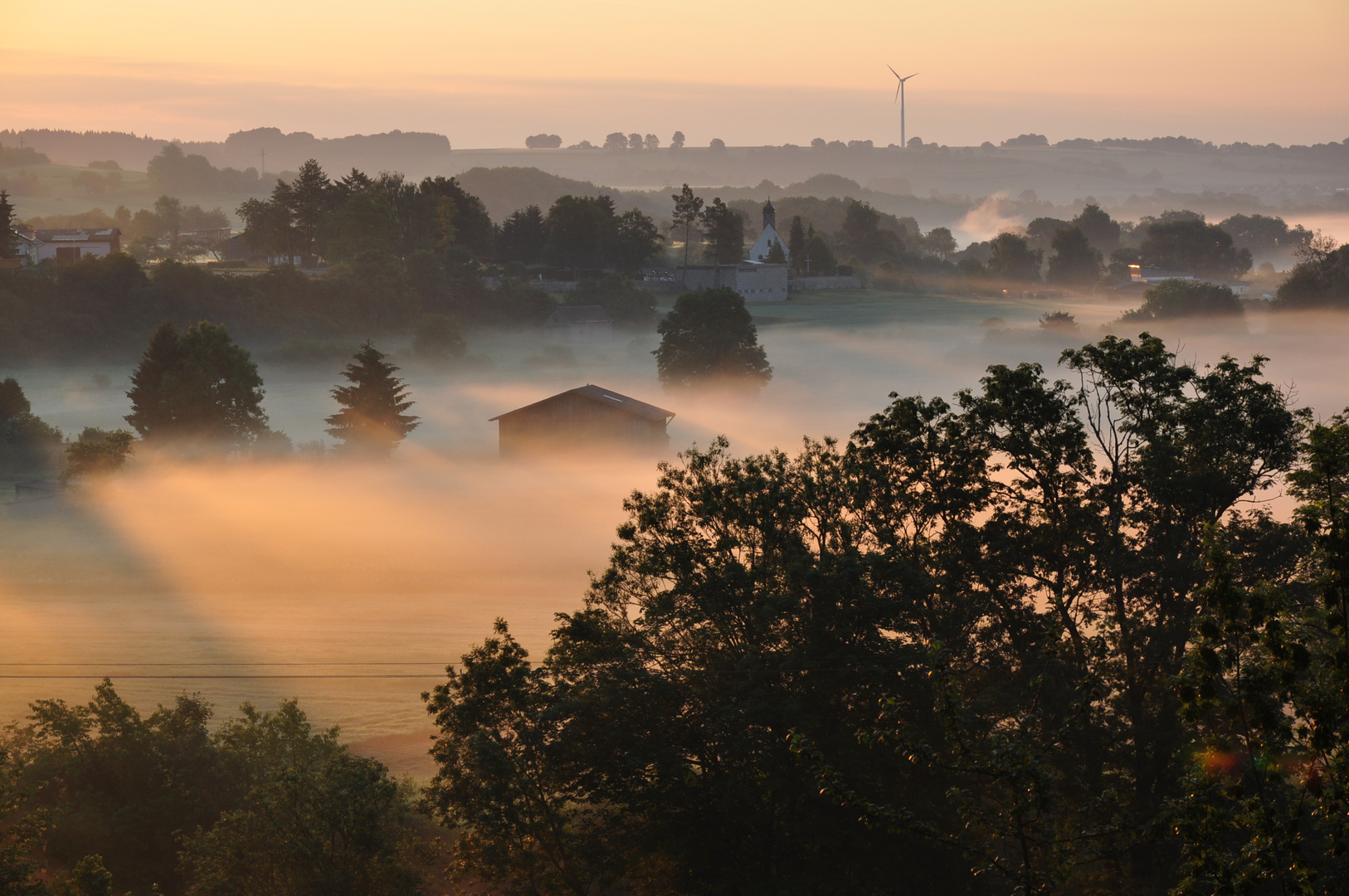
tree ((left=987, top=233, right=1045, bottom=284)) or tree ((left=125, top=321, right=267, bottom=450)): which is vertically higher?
tree ((left=987, top=233, right=1045, bottom=284))

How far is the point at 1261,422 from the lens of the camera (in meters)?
20.2

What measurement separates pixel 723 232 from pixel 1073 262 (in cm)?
5895

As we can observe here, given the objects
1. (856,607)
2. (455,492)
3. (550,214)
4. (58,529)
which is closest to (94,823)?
(856,607)

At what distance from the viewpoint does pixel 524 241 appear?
13938 cm

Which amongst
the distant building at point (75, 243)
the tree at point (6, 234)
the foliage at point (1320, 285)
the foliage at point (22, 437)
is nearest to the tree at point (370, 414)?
the foliage at point (22, 437)

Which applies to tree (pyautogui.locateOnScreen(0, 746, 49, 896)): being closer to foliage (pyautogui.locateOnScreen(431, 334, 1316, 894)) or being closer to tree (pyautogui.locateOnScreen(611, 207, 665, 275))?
foliage (pyautogui.locateOnScreen(431, 334, 1316, 894))

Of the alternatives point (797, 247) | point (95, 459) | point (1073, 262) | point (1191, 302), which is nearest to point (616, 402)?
point (95, 459)

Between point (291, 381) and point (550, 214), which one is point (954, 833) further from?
point (550, 214)

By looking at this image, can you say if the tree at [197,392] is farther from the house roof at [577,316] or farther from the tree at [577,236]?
the tree at [577,236]

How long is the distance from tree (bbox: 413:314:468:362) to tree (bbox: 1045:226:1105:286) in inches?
3968

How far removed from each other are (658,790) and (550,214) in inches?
4796

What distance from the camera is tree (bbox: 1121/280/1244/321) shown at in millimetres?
125312

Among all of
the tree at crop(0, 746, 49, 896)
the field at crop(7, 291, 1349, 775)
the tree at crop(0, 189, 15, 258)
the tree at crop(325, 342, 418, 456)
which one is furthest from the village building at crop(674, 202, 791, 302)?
the tree at crop(0, 746, 49, 896)

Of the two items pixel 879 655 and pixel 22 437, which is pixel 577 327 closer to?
pixel 22 437
